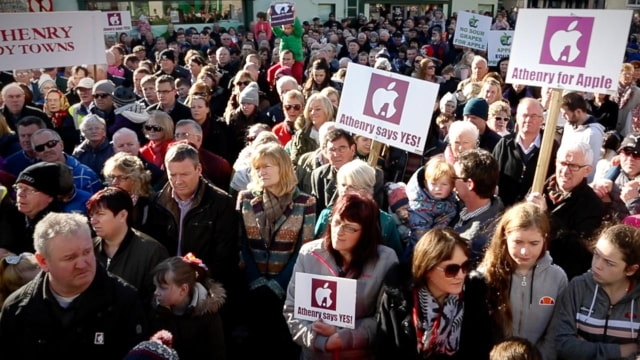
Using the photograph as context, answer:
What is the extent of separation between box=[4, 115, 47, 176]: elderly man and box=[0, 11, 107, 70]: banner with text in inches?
20.1

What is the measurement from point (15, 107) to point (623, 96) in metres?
7.17

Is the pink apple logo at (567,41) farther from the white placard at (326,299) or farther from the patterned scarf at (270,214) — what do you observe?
the white placard at (326,299)

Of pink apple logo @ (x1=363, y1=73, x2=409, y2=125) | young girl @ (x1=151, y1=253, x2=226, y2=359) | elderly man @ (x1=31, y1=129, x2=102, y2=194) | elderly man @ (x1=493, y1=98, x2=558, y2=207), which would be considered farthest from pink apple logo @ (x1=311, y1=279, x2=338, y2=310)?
elderly man @ (x1=31, y1=129, x2=102, y2=194)

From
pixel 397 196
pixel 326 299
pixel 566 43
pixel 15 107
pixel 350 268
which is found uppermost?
pixel 566 43

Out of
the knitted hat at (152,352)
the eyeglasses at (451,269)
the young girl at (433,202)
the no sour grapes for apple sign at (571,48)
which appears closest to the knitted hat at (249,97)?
the no sour grapes for apple sign at (571,48)

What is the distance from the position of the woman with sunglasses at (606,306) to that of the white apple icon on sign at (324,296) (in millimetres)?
1124

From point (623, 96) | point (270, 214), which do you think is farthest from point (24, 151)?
point (623, 96)

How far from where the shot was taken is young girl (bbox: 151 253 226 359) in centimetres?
292

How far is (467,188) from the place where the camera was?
3.37 metres

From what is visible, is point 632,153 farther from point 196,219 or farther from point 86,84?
point 86,84

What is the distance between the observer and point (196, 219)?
12.1 ft

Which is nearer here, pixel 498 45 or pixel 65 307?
pixel 65 307

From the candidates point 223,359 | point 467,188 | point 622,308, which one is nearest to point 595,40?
point 467,188

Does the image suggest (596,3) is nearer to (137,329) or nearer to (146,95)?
(146,95)
